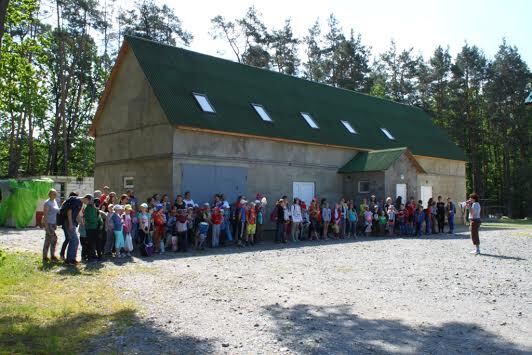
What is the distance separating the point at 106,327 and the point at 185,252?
859cm

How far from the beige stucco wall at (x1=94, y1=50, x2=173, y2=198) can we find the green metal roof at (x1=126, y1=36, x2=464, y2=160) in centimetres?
76

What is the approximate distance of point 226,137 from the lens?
794 inches

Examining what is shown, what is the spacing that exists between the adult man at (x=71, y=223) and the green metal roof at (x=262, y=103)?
22.4 ft

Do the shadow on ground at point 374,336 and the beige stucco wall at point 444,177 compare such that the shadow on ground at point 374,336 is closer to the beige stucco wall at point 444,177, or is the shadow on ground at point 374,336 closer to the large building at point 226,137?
the large building at point 226,137

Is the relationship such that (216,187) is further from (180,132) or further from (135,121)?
(135,121)

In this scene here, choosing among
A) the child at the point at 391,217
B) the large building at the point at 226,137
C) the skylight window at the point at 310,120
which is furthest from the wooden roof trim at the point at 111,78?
the child at the point at 391,217

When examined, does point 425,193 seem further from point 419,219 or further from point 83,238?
point 83,238

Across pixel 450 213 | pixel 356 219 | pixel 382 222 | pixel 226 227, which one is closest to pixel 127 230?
pixel 226 227

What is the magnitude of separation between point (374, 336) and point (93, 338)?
363cm

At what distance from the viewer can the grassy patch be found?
6.15 meters

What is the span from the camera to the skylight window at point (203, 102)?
20.2m

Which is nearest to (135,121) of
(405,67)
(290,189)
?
(290,189)

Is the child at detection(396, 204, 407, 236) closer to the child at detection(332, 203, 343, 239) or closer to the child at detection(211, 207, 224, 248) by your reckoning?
the child at detection(332, 203, 343, 239)

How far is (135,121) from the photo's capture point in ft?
67.5
